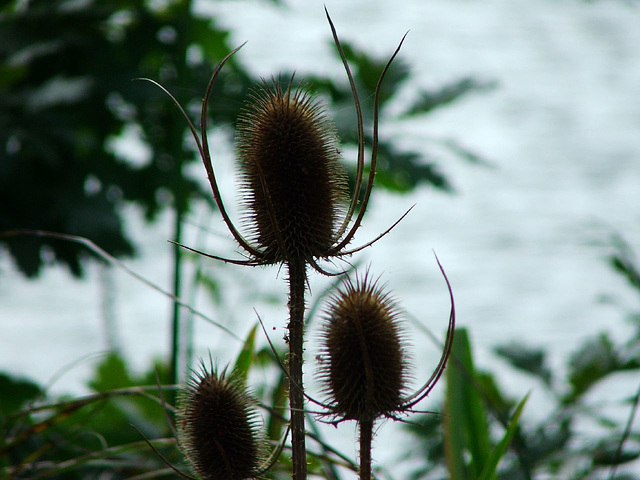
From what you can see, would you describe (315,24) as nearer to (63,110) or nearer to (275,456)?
(63,110)

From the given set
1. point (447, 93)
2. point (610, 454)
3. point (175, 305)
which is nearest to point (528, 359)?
point (610, 454)

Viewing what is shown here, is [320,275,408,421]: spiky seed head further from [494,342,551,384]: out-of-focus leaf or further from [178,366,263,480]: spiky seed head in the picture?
[494,342,551,384]: out-of-focus leaf

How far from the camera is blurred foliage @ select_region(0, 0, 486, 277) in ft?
2.88

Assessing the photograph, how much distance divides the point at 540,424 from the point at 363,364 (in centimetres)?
60

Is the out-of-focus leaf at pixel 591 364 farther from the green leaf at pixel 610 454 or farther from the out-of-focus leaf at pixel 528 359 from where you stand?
the green leaf at pixel 610 454

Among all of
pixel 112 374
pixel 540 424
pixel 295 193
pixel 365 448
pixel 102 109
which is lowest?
pixel 365 448

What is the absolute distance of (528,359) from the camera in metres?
0.95

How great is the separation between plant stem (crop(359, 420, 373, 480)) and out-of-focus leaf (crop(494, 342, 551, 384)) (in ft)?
2.08

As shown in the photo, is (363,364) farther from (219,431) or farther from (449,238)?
(449,238)

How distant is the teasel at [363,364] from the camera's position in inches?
13.9

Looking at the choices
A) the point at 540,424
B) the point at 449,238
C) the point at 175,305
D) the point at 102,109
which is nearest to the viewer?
the point at 175,305

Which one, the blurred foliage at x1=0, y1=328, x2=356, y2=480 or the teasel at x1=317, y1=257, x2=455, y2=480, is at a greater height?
the blurred foliage at x1=0, y1=328, x2=356, y2=480

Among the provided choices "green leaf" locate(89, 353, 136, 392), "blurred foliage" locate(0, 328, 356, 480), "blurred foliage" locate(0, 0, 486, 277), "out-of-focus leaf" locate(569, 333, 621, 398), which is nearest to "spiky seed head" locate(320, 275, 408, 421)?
"blurred foliage" locate(0, 328, 356, 480)

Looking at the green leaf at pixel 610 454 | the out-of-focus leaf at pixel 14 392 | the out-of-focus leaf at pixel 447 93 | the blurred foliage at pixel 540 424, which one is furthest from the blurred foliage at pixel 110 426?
the out-of-focus leaf at pixel 447 93
